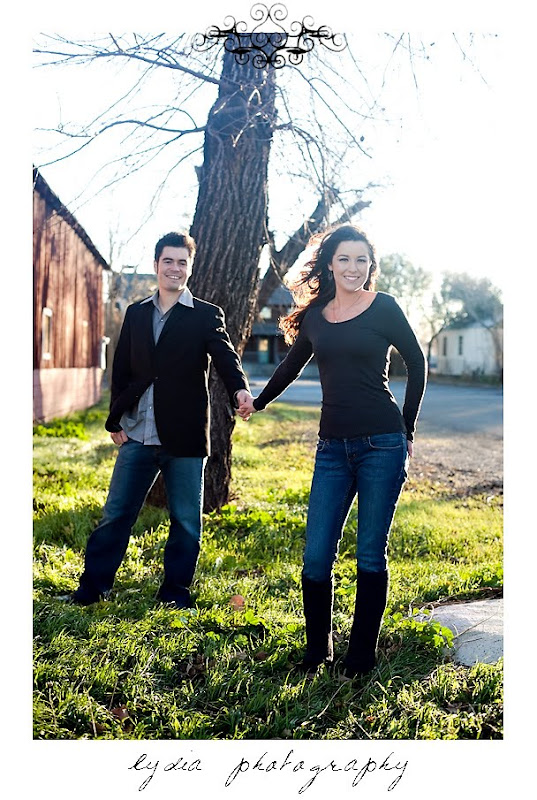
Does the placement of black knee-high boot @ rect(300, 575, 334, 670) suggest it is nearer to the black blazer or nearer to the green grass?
the green grass

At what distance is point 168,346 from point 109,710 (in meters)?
1.66

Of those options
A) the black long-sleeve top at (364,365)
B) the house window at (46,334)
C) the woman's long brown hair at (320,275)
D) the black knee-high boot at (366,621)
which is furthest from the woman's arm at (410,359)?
the house window at (46,334)

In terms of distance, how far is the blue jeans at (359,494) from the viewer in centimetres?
298

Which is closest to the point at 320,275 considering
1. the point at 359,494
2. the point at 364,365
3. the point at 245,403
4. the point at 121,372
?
the point at 364,365

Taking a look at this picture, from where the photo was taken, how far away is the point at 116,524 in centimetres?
377

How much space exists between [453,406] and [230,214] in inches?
657

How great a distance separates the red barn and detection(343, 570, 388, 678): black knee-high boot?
8.73 meters

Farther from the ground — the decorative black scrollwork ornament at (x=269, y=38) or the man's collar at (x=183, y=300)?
Answer: the decorative black scrollwork ornament at (x=269, y=38)

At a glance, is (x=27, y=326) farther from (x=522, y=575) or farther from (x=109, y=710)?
(x=522, y=575)

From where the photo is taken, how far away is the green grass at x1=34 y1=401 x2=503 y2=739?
2.77 m

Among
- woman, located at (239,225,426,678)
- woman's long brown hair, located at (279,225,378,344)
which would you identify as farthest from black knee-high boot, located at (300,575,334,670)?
woman's long brown hair, located at (279,225,378,344)

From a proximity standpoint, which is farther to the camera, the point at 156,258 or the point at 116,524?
the point at 116,524

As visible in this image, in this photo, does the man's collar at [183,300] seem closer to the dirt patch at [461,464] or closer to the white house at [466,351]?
the dirt patch at [461,464]
